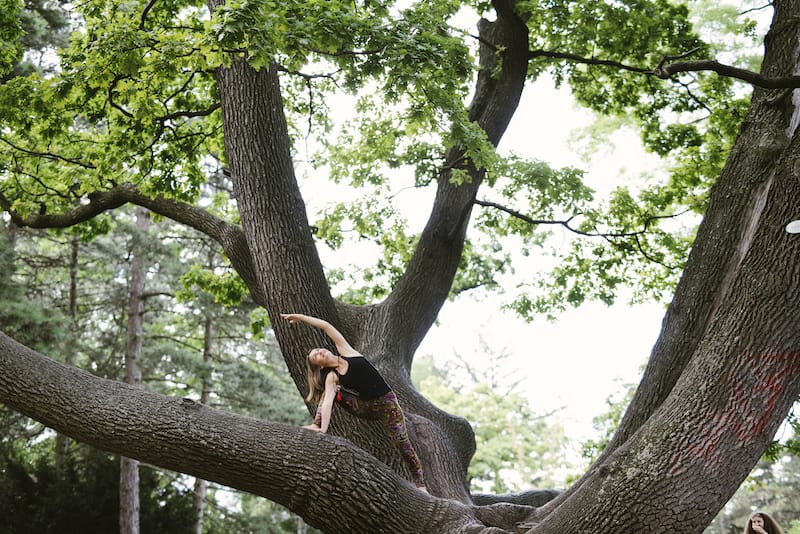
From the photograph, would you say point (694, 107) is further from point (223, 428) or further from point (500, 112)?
point (223, 428)

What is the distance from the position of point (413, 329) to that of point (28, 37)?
11.4m

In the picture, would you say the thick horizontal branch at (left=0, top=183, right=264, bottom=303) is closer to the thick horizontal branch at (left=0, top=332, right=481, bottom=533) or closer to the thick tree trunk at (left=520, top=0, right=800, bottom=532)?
the thick horizontal branch at (left=0, top=332, right=481, bottom=533)

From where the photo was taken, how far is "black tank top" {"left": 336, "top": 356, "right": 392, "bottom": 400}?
5.47 m

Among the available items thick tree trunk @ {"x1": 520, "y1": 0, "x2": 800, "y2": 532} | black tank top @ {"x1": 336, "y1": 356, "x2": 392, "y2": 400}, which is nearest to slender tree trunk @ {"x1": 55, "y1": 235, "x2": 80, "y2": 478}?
black tank top @ {"x1": 336, "y1": 356, "x2": 392, "y2": 400}

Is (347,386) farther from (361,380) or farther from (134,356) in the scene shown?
(134,356)

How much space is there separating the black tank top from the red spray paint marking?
2400mm

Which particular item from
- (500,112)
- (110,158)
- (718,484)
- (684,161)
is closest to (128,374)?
(110,158)

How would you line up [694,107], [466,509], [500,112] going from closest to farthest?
[466,509], [500,112], [694,107]

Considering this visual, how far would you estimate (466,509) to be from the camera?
5324 mm

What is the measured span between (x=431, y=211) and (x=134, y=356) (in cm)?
873

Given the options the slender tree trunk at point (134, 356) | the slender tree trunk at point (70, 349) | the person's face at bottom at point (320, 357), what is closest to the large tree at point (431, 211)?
the person's face at bottom at point (320, 357)

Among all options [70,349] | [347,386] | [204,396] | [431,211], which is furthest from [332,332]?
[204,396]

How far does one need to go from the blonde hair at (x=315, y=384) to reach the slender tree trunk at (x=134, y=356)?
302 inches

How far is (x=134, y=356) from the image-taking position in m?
14.0
